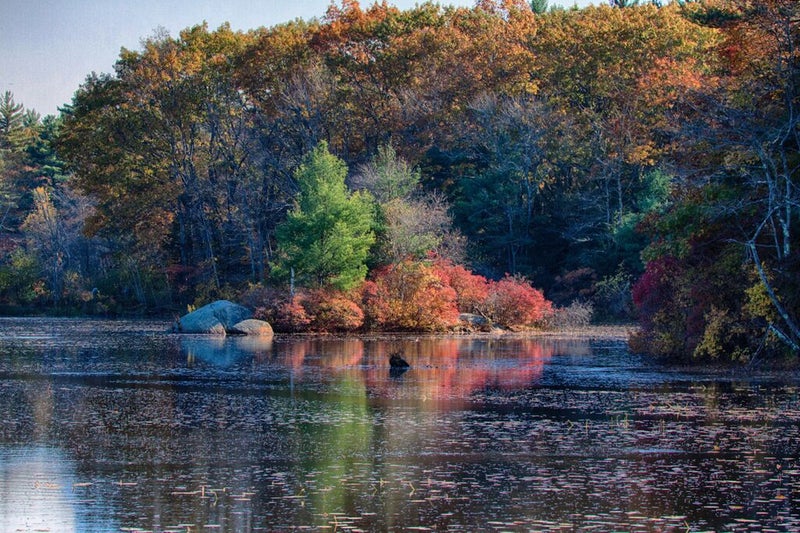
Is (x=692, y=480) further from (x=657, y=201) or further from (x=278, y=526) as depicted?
(x=657, y=201)

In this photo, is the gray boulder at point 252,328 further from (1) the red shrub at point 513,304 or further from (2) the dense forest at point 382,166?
(1) the red shrub at point 513,304

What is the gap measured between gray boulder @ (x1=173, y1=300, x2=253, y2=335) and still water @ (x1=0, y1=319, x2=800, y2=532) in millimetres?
16685

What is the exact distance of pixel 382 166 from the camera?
58.4 meters

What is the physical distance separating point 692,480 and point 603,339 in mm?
31376

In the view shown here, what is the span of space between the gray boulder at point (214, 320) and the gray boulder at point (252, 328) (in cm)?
67

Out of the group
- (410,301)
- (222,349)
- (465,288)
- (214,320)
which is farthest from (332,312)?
(222,349)

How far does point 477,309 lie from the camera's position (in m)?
55.0

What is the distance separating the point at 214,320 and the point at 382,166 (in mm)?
12930

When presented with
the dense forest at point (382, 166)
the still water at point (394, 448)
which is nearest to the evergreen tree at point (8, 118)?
the dense forest at point (382, 166)

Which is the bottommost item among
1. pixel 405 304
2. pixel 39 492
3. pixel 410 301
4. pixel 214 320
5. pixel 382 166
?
pixel 39 492

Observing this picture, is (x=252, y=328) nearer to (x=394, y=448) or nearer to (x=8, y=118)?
(x=394, y=448)

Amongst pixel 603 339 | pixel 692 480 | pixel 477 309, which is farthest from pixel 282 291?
pixel 692 480

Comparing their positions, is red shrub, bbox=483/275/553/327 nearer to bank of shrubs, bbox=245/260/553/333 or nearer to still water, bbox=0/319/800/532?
bank of shrubs, bbox=245/260/553/333

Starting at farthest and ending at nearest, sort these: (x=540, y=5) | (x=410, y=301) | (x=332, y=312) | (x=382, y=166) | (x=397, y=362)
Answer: (x=540, y=5)
(x=382, y=166)
(x=410, y=301)
(x=332, y=312)
(x=397, y=362)
